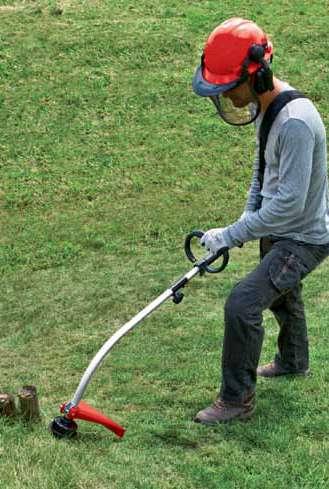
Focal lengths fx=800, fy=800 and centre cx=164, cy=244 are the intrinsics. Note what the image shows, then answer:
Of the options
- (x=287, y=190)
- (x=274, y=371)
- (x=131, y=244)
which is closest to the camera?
(x=287, y=190)

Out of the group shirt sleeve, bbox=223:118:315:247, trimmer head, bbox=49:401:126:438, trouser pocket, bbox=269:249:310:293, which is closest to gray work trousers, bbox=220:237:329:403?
trouser pocket, bbox=269:249:310:293

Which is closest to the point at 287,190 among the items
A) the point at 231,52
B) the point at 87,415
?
the point at 231,52

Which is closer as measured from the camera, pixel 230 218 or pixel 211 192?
pixel 230 218

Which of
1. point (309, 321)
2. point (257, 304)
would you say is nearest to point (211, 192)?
point (309, 321)

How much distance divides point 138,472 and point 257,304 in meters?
1.05

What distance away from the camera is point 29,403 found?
430cm

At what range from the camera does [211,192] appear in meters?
11.0

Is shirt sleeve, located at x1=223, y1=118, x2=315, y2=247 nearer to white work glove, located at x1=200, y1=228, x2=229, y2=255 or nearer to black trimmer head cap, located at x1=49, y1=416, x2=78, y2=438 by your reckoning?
white work glove, located at x1=200, y1=228, x2=229, y2=255

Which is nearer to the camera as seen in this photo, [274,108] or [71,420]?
[274,108]

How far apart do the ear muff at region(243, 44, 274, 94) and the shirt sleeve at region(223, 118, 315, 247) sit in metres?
0.22

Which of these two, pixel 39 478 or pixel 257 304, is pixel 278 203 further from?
pixel 39 478

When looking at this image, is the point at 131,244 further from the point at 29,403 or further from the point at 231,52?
the point at 231,52

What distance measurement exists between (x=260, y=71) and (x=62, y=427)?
2.11 meters

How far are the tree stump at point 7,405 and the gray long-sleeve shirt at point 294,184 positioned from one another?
1.45 meters
